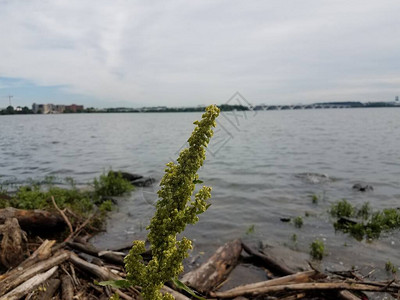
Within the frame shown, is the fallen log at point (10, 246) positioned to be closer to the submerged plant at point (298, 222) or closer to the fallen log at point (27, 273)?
the fallen log at point (27, 273)

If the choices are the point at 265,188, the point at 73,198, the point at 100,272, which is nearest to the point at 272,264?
the point at 100,272

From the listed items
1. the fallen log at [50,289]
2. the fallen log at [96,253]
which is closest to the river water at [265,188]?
the fallen log at [96,253]

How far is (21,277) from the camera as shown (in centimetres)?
487

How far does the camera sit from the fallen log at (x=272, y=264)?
7.38 meters

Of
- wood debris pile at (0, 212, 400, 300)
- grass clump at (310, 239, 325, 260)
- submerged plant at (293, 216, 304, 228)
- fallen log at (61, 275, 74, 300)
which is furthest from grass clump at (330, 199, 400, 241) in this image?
fallen log at (61, 275, 74, 300)

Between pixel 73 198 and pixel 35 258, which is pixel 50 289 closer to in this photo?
pixel 35 258

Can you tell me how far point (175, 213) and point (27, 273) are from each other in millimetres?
3737

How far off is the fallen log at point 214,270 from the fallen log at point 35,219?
4.37 meters

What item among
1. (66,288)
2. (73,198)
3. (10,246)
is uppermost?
(10,246)

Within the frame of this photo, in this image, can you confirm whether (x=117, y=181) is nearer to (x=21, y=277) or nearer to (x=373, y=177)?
(x=21, y=277)

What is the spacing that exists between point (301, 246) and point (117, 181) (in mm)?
9280

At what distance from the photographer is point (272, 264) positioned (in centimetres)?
785

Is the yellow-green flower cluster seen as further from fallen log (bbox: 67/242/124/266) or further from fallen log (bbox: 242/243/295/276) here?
fallen log (bbox: 242/243/295/276)

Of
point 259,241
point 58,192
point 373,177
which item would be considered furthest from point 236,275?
point 373,177
